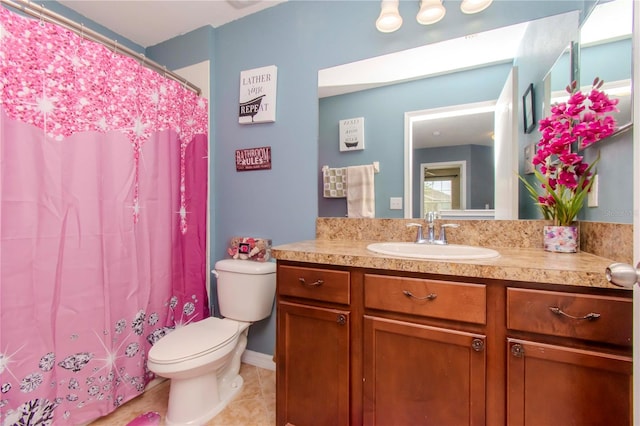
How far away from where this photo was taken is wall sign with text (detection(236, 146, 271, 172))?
1820 mm

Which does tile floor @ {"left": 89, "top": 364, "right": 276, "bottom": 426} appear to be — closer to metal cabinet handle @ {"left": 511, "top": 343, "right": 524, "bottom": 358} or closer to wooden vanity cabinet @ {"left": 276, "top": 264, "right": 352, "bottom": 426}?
wooden vanity cabinet @ {"left": 276, "top": 264, "right": 352, "bottom": 426}

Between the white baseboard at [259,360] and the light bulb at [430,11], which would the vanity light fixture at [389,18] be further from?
the white baseboard at [259,360]

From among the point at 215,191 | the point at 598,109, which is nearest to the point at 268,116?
the point at 215,191

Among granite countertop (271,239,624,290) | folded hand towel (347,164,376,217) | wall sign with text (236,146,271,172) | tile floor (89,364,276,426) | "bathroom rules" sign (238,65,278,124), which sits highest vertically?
"bathroom rules" sign (238,65,278,124)

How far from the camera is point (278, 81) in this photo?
1783 mm

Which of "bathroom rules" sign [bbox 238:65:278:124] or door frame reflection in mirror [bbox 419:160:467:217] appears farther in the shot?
"bathroom rules" sign [bbox 238:65:278:124]

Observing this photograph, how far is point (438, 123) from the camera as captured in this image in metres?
1.42

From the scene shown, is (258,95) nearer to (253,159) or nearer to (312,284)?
(253,159)

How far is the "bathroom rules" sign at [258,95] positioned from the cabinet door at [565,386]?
5.61 ft

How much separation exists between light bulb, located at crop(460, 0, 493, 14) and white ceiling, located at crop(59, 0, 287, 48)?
1136 mm

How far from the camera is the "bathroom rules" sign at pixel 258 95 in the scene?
1.78 metres

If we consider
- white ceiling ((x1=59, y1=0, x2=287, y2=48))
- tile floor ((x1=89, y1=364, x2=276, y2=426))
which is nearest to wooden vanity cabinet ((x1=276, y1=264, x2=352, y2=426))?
tile floor ((x1=89, y1=364, x2=276, y2=426))

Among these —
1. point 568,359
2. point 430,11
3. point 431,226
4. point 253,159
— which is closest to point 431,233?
point 431,226

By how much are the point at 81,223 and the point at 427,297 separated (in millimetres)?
1563
